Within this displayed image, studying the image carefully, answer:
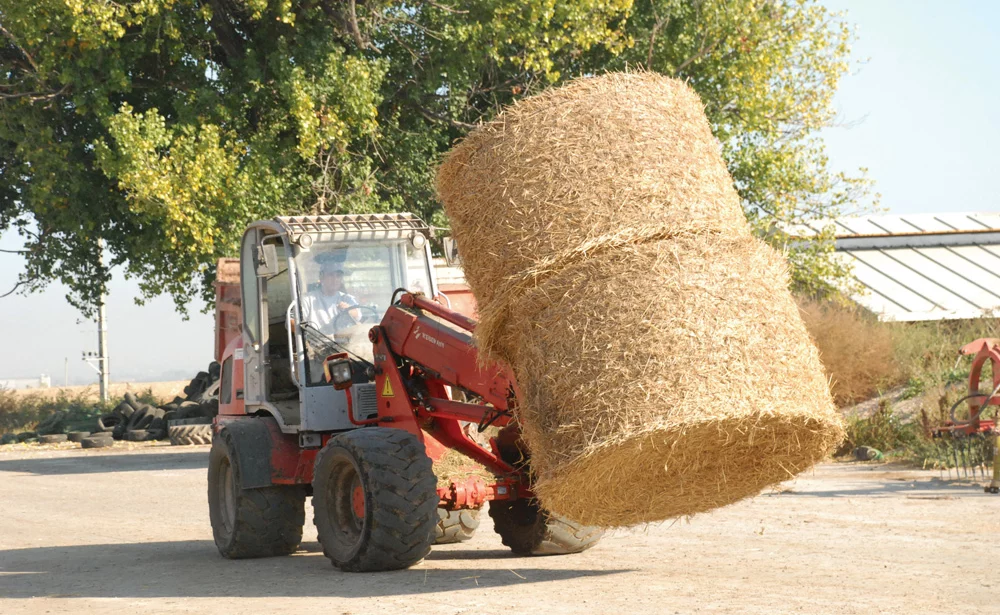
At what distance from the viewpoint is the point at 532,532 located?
378 inches

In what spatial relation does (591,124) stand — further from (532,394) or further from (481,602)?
(481,602)

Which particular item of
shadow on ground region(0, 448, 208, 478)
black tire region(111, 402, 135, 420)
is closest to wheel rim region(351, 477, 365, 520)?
shadow on ground region(0, 448, 208, 478)

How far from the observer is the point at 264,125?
2102 centimetres

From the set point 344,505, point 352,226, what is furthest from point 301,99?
point 344,505

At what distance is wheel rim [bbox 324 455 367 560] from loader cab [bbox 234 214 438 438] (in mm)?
927

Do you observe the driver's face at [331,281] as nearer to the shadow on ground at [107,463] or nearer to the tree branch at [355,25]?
the tree branch at [355,25]

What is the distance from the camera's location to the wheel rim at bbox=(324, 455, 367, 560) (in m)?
8.70

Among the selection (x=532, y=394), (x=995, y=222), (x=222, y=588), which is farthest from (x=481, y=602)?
(x=995, y=222)

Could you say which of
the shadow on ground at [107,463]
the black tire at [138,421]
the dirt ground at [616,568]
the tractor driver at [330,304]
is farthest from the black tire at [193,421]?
the tractor driver at [330,304]

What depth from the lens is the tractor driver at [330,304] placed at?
1017 cm

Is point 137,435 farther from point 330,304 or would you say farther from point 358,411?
point 358,411

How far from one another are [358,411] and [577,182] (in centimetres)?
321

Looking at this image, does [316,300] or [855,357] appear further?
[855,357]

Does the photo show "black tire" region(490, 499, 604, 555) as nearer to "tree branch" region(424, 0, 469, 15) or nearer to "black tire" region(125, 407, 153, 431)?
"tree branch" region(424, 0, 469, 15)
